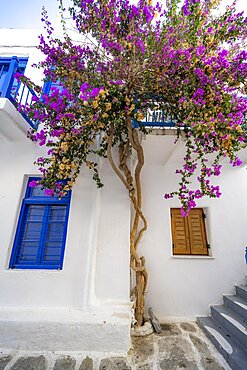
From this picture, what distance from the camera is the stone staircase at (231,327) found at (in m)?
2.21

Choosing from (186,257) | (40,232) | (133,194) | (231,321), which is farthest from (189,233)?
(40,232)

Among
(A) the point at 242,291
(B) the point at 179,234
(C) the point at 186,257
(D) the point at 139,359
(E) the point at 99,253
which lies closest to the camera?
(D) the point at 139,359

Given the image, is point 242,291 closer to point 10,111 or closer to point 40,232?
point 40,232

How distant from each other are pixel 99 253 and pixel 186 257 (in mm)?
1840

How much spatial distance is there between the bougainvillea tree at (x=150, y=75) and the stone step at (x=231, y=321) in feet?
4.47

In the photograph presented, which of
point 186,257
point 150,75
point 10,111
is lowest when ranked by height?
point 186,257

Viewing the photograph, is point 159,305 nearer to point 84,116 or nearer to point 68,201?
point 68,201

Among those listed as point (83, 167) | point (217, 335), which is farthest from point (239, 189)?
point (83, 167)

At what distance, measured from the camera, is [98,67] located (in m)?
2.76

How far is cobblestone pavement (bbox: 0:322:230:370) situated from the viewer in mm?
2107

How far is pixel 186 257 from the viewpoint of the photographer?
11.5 ft

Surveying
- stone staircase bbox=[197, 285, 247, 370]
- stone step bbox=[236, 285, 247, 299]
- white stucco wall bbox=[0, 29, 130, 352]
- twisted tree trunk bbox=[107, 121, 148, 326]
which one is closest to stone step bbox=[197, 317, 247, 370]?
stone staircase bbox=[197, 285, 247, 370]

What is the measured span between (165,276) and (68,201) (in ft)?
7.84

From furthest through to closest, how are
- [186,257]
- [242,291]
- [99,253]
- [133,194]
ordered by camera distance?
[186,257] < [242,291] < [133,194] < [99,253]
